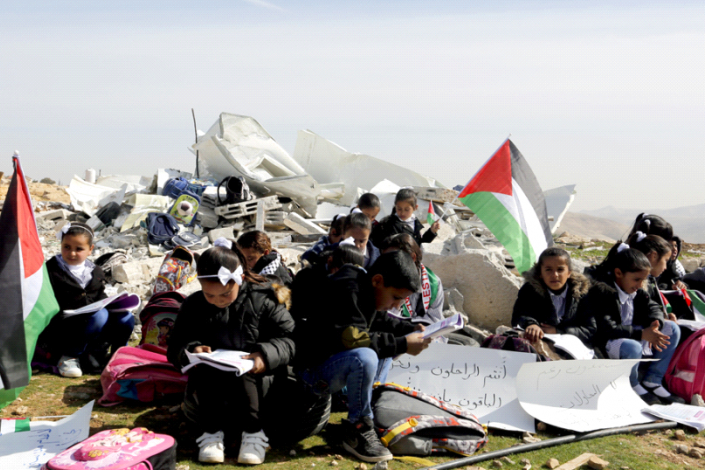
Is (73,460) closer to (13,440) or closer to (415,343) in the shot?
(13,440)

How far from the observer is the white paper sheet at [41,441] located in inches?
125

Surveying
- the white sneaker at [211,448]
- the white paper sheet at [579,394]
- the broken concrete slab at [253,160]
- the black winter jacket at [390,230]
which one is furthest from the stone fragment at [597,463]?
the broken concrete slab at [253,160]

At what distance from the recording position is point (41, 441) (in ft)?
11.1

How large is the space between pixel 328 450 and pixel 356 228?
6.89ft

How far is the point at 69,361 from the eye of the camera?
4828 mm

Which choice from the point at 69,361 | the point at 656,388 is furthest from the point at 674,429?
the point at 69,361

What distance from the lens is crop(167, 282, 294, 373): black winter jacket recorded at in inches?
138

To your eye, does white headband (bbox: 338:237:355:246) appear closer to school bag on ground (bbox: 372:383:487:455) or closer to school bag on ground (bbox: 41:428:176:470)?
school bag on ground (bbox: 372:383:487:455)

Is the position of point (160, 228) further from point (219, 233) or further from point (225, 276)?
point (225, 276)

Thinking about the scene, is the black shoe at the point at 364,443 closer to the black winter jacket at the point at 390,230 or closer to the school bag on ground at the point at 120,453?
the school bag on ground at the point at 120,453

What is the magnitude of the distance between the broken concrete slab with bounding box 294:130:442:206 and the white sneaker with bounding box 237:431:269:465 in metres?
13.0

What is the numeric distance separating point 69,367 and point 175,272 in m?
1.35

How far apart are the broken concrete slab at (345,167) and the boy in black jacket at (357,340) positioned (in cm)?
1280

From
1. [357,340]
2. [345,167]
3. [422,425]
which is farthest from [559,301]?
[345,167]
